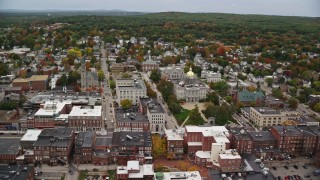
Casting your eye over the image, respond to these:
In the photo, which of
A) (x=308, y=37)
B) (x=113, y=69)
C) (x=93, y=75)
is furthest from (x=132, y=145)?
(x=308, y=37)

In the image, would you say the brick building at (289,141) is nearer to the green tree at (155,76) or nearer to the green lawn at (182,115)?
the green lawn at (182,115)

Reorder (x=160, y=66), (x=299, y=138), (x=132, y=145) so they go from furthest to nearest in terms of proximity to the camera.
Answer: (x=160, y=66)
(x=299, y=138)
(x=132, y=145)

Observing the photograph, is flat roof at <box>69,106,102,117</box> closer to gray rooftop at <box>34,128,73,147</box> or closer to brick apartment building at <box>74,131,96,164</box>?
gray rooftop at <box>34,128,73,147</box>

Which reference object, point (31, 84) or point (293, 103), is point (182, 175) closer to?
point (293, 103)

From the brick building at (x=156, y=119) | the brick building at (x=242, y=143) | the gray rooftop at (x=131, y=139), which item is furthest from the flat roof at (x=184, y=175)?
the brick building at (x=156, y=119)

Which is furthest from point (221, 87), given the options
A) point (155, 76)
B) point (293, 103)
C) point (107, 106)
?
point (107, 106)

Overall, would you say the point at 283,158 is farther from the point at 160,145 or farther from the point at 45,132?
the point at 45,132
